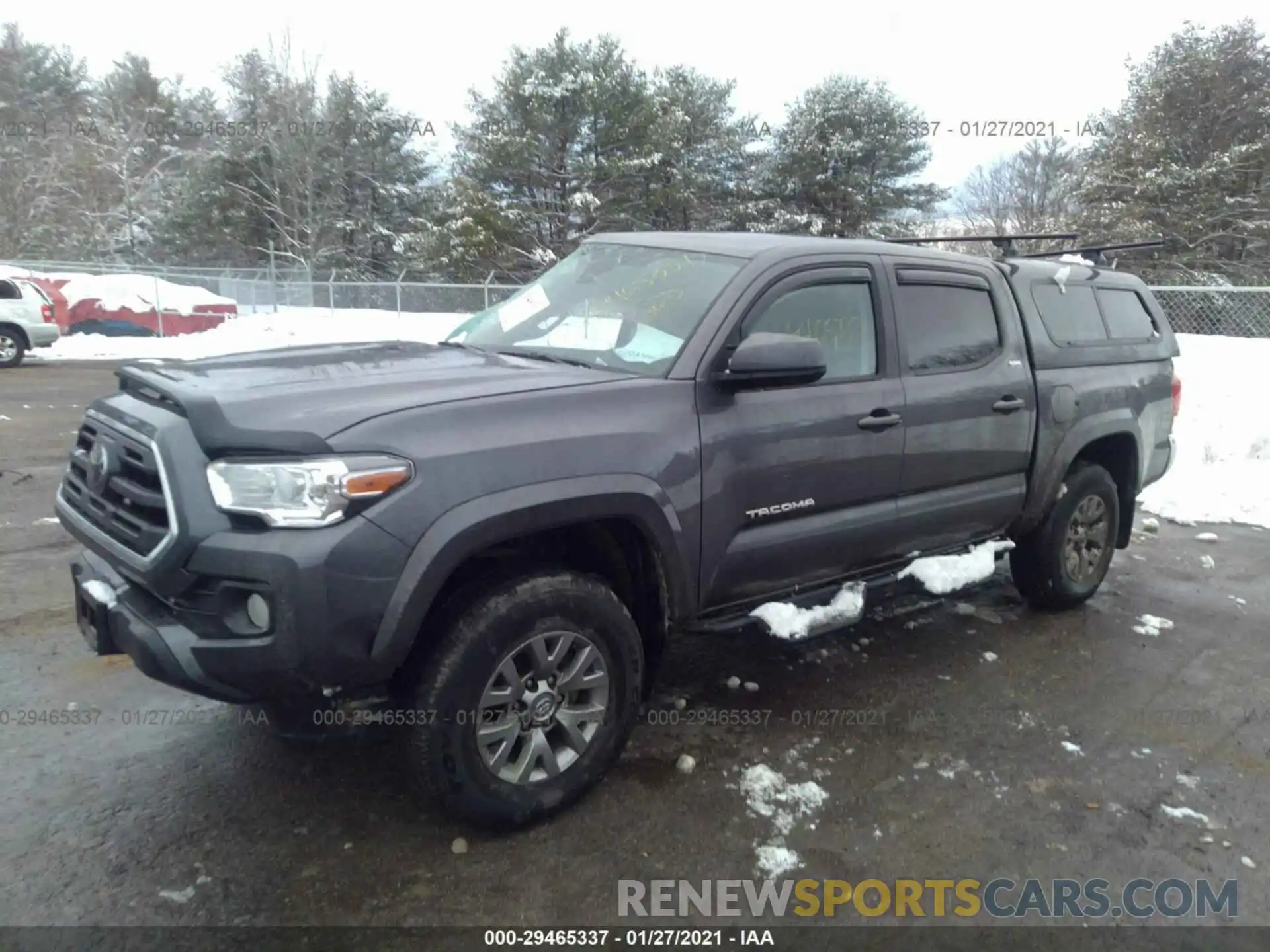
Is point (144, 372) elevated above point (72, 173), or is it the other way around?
point (72, 173)

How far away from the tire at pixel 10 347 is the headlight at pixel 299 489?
1654 centimetres

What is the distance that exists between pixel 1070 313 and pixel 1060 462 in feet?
2.84

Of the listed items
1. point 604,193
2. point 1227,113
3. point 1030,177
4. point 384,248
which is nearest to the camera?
point 1227,113

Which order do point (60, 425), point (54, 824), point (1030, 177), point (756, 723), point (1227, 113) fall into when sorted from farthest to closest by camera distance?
point (1030, 177)
point (1227, 113)
point (60, 425)
point (756, 723)
point (54, 824)

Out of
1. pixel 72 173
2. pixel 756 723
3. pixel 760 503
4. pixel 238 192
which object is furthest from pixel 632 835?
pixel 72 173

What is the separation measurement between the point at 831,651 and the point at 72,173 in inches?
1741

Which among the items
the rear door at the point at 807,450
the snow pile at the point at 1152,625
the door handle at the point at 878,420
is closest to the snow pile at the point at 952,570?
the rear door at the point at 807,450

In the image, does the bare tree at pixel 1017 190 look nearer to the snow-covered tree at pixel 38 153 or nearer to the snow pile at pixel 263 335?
the snow pile at pixel 263 335

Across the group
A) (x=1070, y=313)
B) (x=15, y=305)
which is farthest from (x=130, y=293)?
(x=1070, y=313)

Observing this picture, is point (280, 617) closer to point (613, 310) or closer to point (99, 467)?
point (99, 467)

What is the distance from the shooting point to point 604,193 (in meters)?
29.0

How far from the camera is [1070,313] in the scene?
501cm

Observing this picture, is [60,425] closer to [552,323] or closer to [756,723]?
[552,323]

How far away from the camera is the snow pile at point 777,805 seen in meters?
2.89
